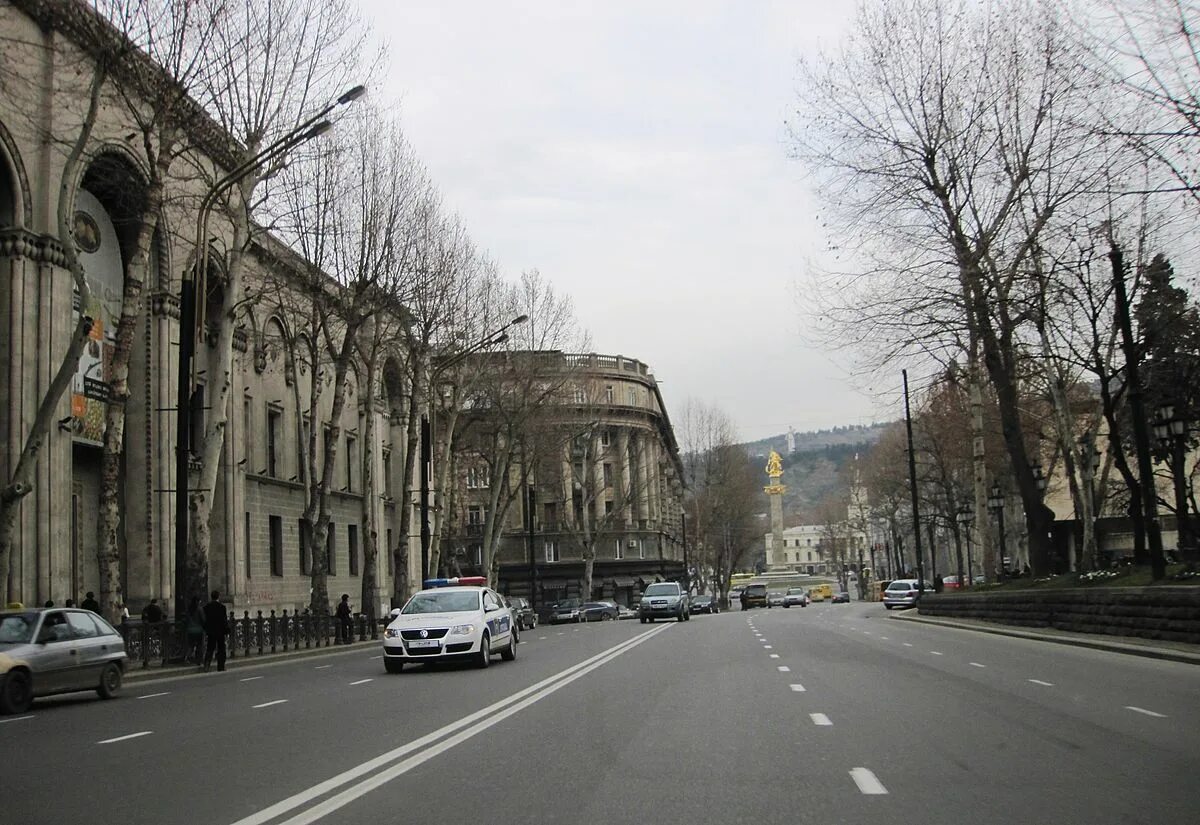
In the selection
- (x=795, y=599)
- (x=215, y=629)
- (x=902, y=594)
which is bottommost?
(x=795, y=599)

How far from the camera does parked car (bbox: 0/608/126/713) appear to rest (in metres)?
15.9

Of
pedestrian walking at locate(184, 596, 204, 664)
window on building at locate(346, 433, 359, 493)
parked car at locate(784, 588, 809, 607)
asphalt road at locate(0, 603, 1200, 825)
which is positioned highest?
window on building at locate(346, 433, 359, 493)

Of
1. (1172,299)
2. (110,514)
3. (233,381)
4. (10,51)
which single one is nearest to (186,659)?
(110,514)

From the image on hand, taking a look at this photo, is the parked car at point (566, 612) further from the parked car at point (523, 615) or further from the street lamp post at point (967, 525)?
the street lamp post at point (967, 525)

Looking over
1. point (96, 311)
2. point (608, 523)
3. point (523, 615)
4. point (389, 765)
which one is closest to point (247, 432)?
point (96, 311)

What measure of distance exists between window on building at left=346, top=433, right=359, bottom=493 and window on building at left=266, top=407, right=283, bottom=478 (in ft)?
29.0

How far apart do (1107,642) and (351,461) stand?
41443 millimetres

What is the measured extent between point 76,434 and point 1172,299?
3101 centimetres

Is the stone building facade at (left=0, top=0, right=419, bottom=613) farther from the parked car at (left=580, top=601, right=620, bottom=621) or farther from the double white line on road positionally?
the parked car at (left=580, top=601, right=620, bottom=621)

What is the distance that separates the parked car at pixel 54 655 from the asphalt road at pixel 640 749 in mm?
369

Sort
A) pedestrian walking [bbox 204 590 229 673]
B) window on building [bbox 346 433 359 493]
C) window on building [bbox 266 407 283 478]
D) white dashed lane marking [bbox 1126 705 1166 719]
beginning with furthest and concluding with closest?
window on building [bbox 346 433 359 493] → window on building [bbox 266 407 283 478] → pedestrian walking [bbox 204 590 229 673] → white dashed lane marking [bbox 1126 705 1166 719]

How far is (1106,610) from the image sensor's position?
2461 centimetres

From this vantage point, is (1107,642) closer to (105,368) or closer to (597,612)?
(105,368)

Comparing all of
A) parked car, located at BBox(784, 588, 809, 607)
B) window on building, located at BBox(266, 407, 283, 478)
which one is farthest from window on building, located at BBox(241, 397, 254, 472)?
parked car, located at BBox(784, 588, 809, 607)
